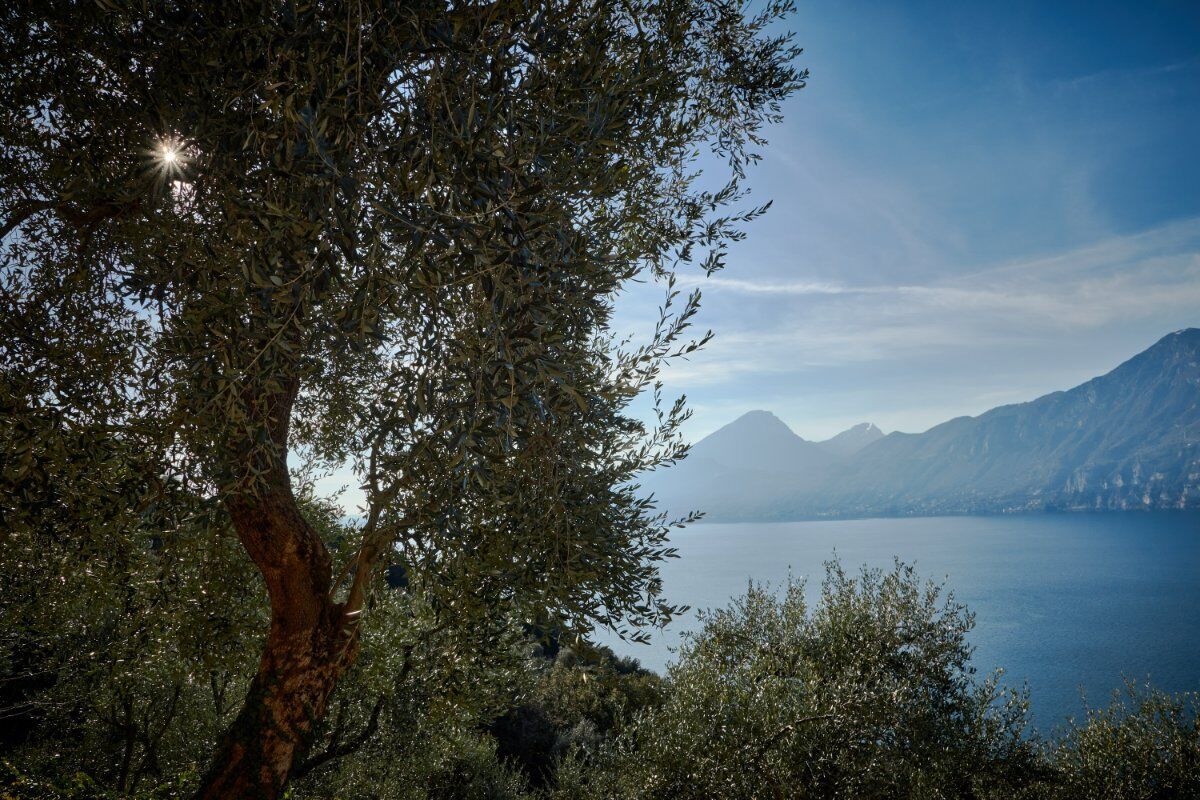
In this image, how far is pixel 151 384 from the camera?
17.8ft

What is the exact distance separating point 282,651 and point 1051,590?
117198 mm

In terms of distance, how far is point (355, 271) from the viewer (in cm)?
338

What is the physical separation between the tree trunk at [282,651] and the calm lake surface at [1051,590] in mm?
3491

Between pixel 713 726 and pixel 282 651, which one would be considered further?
pixel 713 726

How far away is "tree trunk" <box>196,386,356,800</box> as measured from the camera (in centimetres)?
496

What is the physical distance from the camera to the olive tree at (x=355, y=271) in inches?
104

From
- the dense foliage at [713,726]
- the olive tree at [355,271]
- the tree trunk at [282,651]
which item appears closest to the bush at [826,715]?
the dense foliage at [713,726]

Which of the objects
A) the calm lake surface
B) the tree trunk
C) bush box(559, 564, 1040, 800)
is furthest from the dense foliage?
the calm lake surface

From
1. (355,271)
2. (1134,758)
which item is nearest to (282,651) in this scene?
(355,271)

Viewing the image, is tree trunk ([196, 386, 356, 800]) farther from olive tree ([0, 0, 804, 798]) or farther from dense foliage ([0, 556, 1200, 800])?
dense foliage ([0, 556, 1200, 800])

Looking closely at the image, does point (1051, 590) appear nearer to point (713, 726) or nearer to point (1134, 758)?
point (1134, 758)

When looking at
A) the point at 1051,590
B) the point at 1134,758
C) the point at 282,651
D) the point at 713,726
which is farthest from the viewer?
the point at 1051,590

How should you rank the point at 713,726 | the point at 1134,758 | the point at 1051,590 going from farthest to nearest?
1. the point at 1051,590
2. the point at 1134,758
3. the point at 713,726

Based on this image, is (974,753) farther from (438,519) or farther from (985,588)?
(985,588)
